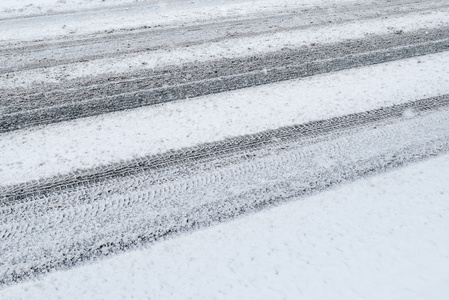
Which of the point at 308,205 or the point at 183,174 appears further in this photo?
the point at 183,174

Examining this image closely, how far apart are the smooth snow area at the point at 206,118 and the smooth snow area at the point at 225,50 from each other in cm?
135

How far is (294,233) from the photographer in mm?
3188

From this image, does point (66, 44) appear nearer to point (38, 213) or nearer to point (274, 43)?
point (274, 43)

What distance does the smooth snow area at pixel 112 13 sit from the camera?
8.12m

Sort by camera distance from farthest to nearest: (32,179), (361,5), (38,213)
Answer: (361,5)
(32,179)
(38,213)

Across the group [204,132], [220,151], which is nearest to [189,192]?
[220,151]

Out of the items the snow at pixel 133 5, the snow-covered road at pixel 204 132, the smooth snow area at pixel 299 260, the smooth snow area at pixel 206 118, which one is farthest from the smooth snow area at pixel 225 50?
the smooth snow area at pixel 299 260

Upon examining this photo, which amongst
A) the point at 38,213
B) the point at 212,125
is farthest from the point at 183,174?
the point at 38,213

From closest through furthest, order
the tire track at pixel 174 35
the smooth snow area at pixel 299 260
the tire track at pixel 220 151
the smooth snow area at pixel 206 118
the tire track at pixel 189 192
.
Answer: the smooth snow area at pixel 299 260, the tire track at pixel 189 192, the tire track at pixel 220 151, the smooth snow area at pixel 206 118, the tire track at pixel 174 35

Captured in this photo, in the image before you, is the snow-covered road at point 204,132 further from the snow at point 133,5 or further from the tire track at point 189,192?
the snow at point 133,5

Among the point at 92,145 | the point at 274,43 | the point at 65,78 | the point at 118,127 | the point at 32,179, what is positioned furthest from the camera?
the point at 274,43

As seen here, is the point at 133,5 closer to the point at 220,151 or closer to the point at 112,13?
the point at 112,13

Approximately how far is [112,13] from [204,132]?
5.84 meters

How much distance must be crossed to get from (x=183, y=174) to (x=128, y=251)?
1019 mm
